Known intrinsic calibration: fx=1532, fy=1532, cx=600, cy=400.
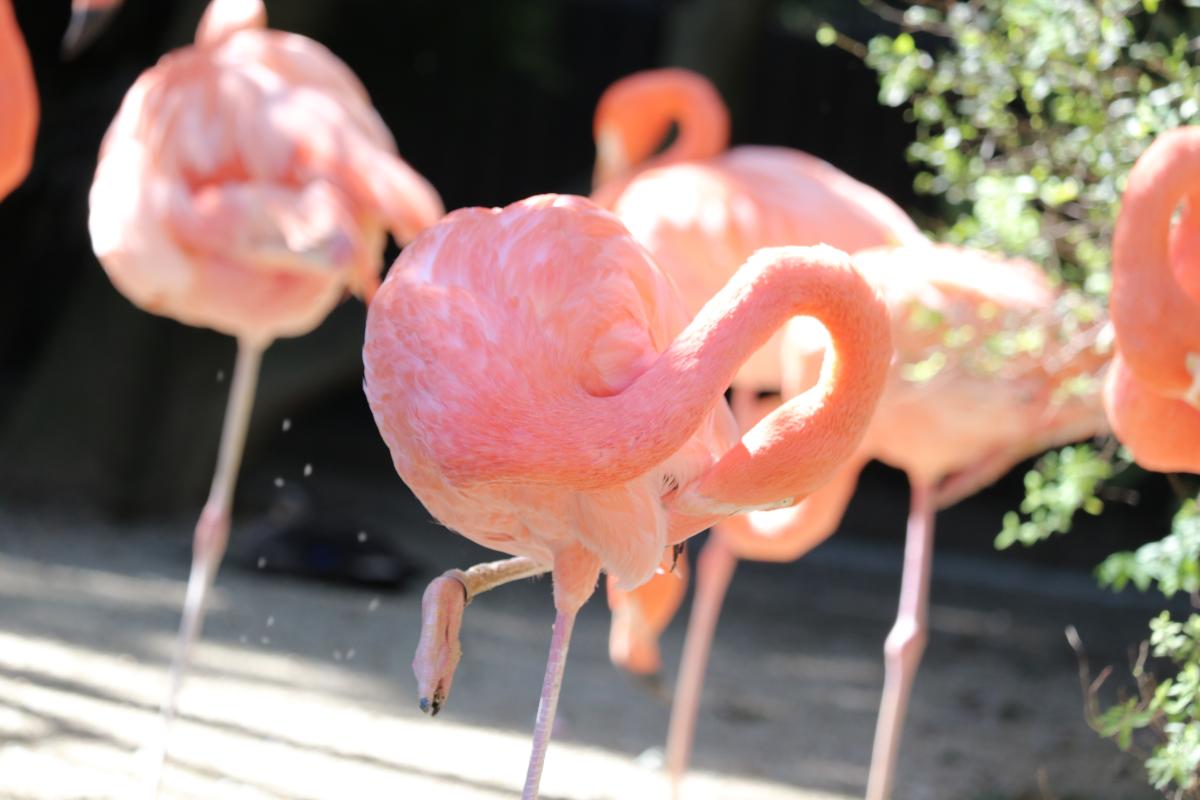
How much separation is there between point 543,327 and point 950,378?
4.74 feet

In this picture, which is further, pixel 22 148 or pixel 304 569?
pixel 304 569

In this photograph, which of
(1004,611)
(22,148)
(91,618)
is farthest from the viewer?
(1004,611)

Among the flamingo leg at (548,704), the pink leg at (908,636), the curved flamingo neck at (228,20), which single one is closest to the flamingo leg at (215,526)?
the curved flamingo neck at (228,20)

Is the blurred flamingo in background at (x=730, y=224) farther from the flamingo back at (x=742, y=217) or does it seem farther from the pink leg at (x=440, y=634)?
the pink leg at (x=440, y=634)

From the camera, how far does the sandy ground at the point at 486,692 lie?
3.56 metres

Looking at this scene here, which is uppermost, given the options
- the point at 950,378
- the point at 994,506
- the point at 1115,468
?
the point at 950,378

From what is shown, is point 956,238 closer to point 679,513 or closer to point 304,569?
point 679,513

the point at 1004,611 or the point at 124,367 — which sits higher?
the point at 124,367

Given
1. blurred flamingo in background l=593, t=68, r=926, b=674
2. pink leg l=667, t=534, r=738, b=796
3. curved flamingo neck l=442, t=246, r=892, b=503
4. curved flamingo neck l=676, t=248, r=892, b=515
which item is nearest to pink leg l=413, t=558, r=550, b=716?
curved flamingo neck l=442, t=246, r=892, b=503

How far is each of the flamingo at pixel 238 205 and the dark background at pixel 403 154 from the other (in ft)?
6.31

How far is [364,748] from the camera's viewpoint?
12.3 feet

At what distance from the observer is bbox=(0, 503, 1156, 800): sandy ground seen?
140 inches

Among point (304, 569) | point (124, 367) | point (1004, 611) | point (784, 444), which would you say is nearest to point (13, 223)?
point (124, 367)

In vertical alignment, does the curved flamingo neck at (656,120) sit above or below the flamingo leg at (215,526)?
above
